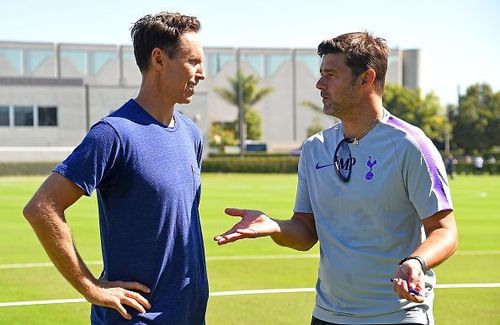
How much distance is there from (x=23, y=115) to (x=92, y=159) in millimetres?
76382

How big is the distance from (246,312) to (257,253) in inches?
219

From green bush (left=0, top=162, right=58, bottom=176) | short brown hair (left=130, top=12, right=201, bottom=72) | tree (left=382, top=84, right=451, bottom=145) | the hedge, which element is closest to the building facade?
tree (left=382, top=84, right=451, bottom=145)

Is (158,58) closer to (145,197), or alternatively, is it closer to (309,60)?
(145,197)

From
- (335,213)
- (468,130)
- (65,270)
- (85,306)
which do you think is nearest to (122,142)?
(65,270)

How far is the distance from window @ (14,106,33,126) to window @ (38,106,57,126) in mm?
825

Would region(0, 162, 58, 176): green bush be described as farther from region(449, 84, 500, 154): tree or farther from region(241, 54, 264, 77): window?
region(241, 54, 264, 77): window

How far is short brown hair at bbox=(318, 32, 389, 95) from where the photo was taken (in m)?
4.57

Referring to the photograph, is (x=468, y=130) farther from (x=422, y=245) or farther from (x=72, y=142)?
(x=422, y=245)

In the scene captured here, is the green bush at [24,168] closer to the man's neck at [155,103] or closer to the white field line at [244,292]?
the white field line at [244,292]

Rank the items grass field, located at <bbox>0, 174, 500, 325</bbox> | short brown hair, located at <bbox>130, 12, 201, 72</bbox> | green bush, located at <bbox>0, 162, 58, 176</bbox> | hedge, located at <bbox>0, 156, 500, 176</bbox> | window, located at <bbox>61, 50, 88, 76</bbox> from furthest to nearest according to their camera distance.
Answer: window, located at <bbox>61, 50, 88, 76</bbox> → hedge, located at <bbox>0, 156, 500, 176</bbox> → green bush, located at <bbox>0, 162, 58, 176</bbox> → grass field, located at <bbox>0, 174, 500, 325</bbox> → short brown hair, located at <bbox>130, 12, 201, 72</bbox>

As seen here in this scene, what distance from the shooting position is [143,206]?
4301mm

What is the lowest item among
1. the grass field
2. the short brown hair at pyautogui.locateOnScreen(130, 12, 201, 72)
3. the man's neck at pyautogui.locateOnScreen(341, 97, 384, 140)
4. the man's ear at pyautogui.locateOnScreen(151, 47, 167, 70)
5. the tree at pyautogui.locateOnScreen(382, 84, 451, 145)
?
the tree at pyautogui.locateOnScreen(382, 84, 451, 145)

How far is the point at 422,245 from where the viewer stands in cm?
419

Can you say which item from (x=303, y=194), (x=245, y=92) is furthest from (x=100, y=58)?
(x=303, y=194)
